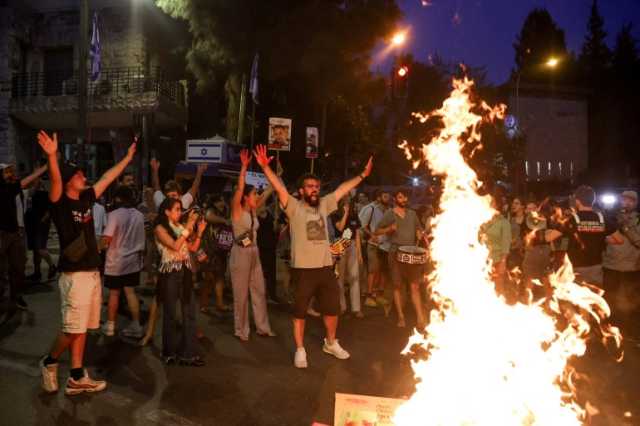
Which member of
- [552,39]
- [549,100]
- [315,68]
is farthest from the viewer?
[552,39]

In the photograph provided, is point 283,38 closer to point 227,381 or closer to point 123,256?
point 123,256

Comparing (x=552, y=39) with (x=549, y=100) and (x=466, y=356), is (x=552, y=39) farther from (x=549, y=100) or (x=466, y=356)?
(x=466, y=356)

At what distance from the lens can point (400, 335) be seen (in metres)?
6.65

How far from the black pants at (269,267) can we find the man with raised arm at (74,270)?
4.01 metres

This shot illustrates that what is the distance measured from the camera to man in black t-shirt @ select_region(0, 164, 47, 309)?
6914 mm

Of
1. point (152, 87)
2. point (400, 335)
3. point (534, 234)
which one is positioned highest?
point (152, 87)

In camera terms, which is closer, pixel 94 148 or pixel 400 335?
pixel 400 335

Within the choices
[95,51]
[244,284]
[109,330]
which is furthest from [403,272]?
[95,51]

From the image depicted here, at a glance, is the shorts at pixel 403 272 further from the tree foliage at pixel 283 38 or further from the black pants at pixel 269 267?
the tree foliage at pixel 283 38

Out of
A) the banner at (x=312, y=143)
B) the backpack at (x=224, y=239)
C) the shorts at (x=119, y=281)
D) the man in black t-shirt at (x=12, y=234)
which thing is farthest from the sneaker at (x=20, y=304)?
the banner at (x=312, y=143)

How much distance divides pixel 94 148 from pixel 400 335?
1936 centimetres

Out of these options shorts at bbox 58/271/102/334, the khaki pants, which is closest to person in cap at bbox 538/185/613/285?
the khaki pants

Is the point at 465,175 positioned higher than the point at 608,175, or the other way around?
the point at 608,175

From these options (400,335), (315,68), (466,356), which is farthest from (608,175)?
(466,356)
